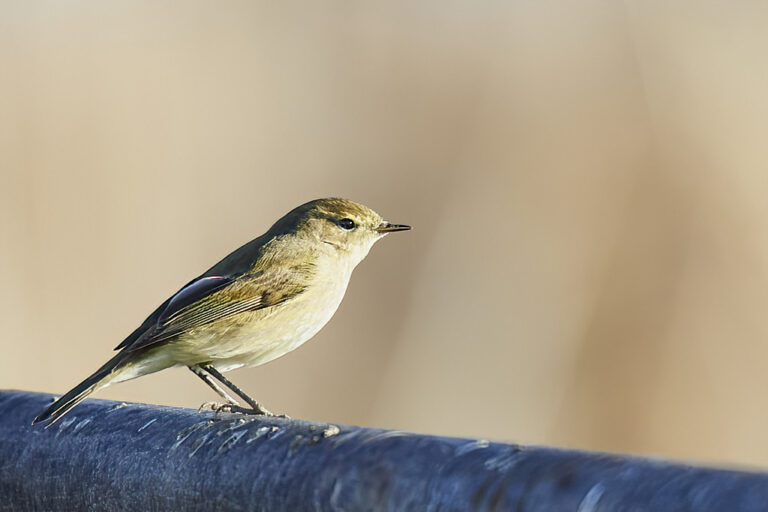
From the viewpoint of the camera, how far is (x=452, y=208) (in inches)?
322

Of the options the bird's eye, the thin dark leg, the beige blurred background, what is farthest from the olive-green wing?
the beige blurred background

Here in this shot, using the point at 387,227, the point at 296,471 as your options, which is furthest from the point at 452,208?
the point at 296,471

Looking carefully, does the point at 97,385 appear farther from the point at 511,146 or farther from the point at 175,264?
the point at 511,146

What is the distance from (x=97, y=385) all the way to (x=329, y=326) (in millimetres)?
5811

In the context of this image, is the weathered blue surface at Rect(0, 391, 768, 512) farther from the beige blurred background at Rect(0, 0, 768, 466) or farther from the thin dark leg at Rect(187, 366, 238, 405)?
the beige blurred background at Rect(0, 0, 768, 466)

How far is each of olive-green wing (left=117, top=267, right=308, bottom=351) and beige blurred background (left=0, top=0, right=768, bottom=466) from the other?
4356 millimetres

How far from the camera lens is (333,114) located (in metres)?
8.14

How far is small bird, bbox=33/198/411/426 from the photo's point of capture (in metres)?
2.94

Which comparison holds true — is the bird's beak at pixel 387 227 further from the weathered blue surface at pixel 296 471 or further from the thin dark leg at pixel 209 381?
the weathered blue surface at pixel 296 471

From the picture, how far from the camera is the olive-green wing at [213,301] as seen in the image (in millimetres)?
2918

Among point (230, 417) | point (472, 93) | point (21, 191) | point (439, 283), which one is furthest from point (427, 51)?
point (230, 417)

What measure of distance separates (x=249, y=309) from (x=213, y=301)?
0.37 feet

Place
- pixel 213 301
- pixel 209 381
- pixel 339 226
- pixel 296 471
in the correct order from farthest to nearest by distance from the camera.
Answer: pixel 339 226, pixel 209 381, pixel 213 301, pixel 296 471

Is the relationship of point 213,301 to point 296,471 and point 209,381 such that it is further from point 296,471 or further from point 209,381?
point 296,471
